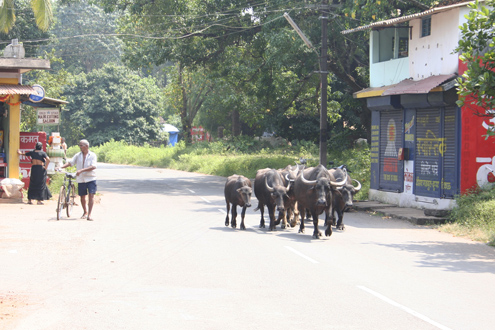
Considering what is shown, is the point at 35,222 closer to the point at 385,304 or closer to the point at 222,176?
the point at 385,304

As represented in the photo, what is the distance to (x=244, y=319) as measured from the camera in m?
7.02

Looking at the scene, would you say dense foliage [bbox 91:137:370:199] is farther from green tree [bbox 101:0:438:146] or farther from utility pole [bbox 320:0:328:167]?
green tree [bbox 101:0:438:146]

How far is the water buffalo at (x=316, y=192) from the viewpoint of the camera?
13.6 metres

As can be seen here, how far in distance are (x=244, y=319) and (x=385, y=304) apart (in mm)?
1882

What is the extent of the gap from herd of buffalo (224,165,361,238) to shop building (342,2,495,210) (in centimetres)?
392

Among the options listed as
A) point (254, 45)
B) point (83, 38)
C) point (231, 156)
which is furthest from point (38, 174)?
point (83, 38)

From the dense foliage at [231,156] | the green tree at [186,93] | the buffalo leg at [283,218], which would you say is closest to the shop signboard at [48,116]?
the buffalo leg at [283,218]

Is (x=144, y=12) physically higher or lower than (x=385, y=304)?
higher

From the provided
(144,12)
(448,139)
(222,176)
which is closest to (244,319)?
(448,139)

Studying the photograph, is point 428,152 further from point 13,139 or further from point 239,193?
point 13,139

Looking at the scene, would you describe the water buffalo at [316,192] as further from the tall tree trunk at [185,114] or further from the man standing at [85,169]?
the tall tree trunk at [185,114]

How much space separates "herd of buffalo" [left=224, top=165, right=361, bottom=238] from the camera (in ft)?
45.2

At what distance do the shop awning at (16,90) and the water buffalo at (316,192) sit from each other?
9.77 metres

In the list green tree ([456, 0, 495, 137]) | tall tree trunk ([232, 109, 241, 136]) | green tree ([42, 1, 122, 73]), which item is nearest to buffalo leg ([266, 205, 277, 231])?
green tree ([456, 0, 495, 137])
